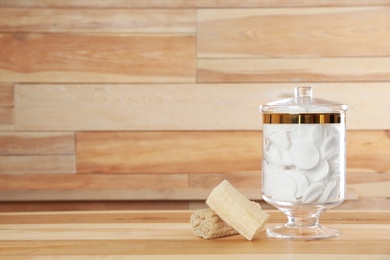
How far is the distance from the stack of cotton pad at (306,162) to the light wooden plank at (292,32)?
1.11m

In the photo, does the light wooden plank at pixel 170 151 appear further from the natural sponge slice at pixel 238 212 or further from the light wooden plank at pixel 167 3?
the natural sponge slice at pixel 238 212

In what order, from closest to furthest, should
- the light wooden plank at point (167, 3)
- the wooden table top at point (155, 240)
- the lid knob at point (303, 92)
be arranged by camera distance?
the wooden table top at point (155, 240) < the lid knob at point (303, 92) < the light wooden plank at point (167, 3)

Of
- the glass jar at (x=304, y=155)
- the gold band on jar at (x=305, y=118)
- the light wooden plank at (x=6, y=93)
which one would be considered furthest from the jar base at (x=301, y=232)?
the light wooden plank at (x=6, y=93)

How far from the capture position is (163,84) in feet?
6.28

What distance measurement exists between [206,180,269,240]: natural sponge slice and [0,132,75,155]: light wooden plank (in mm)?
1148

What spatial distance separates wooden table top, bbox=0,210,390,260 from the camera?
2.55 feet

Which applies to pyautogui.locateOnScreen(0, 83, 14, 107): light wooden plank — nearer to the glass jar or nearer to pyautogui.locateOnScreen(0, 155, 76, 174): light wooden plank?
pyautogui.locateOnScreen(0, 155, 76, 174): light wooden plank

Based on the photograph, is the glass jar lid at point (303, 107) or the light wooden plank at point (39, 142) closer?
the glass jar lid at point (303, 107)

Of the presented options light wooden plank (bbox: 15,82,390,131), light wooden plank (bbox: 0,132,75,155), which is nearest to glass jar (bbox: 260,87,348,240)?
light wooden plank (bbox: 15,82,390,131)

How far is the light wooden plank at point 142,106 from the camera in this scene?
191cm

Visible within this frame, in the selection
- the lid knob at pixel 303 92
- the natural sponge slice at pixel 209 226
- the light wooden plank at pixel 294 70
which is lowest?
the natural sponge slice at pixel 209 226

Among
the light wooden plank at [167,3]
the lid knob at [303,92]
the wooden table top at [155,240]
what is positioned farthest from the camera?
the light wooden plank at [167,3]

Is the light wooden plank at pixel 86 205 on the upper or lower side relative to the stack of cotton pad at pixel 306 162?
lower

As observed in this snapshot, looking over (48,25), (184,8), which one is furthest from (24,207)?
(184,8)
